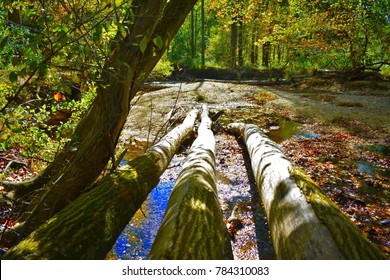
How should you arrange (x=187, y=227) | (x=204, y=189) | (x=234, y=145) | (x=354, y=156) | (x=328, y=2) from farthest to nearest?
(x=328, y=2) → (x=234, y=145) → (x=354, y=156) → (x=204, y=189) → (x=187, y=227)

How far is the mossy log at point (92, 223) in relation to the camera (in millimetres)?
2039

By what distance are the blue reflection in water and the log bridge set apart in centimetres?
69

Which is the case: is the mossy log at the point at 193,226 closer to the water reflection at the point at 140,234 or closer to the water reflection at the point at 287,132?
the water reflection at the point at 140,234

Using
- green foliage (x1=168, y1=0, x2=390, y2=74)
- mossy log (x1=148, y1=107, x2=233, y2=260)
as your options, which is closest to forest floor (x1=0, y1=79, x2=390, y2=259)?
mossy log (x1=148, y1=107, x2=233, y2=260)

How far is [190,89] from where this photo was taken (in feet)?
55.0

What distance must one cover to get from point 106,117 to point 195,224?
2082 millimetres

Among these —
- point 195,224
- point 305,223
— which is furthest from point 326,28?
point 195,224

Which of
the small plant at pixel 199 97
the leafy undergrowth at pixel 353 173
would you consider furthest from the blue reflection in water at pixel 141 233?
the small plant at pixel 199 97

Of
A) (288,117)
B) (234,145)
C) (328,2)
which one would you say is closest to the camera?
(234,145)

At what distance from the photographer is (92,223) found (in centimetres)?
238

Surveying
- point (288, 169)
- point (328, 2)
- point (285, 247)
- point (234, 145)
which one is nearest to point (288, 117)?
point (234, 145)

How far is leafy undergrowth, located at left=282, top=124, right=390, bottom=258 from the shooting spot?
378 centimetres

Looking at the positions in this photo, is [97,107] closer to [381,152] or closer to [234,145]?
[234,145]

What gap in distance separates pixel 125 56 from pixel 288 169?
246 centimetres
